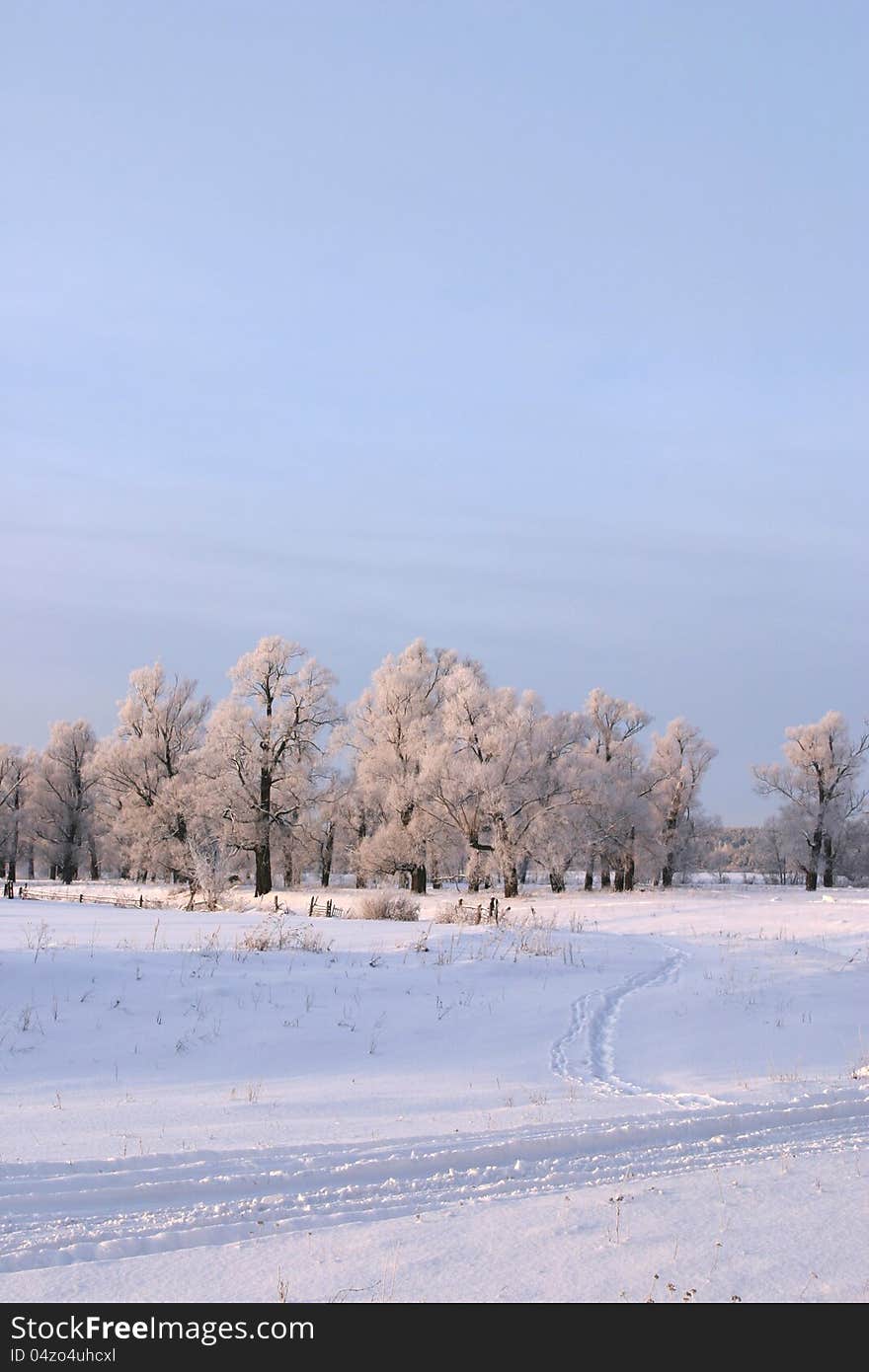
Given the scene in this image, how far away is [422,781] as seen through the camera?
165ft

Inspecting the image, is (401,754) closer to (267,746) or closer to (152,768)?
(267,746)

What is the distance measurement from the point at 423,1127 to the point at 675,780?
62.2 metres

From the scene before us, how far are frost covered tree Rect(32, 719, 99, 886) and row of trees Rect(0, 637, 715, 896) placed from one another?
9088mm

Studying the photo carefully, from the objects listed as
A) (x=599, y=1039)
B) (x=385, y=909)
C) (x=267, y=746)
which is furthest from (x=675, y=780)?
(x=599, y=1039)

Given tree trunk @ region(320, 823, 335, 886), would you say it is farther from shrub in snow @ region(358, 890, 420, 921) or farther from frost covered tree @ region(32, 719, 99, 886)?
shrub in snow @ region(358, 890, 420, 921)

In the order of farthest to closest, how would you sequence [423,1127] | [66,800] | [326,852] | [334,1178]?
1. [66,800]
2. [326,852]
3. [423,1127]
4. [334,1178]

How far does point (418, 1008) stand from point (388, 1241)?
10.0m

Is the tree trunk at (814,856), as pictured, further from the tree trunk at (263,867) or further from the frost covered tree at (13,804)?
the frost covered tree at (13,804)

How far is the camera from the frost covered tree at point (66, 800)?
2916 inches

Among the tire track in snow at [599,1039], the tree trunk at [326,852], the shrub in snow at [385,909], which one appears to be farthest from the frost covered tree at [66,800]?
the tire track in snow at [599,1039]

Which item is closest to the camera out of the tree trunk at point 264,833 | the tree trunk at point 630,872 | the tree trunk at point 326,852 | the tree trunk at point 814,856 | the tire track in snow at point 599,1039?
the tire track in snow at point 599,1039

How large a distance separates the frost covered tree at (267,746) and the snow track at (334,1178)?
42.0m

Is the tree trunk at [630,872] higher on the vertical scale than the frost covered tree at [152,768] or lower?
lower
